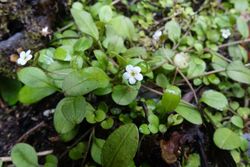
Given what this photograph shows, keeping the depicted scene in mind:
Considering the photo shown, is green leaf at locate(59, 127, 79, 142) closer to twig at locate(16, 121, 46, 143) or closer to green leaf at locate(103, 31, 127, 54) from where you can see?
twig at locate(16, 121, 46, 143)

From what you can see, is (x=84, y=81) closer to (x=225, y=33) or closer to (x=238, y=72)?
(x=238, y=72)

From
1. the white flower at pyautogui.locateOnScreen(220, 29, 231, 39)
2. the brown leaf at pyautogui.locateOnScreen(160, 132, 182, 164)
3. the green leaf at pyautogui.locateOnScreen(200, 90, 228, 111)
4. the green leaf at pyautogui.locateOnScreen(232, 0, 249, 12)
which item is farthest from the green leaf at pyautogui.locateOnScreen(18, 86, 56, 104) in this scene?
the green leaf at pyautogui.locateOnScreen(232, 0, 249, 12)

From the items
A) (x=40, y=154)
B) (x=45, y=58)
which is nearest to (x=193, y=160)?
(x=40, y=154)

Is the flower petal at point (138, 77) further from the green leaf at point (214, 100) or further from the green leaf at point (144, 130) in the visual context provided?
the green leaf at point (214, 100)

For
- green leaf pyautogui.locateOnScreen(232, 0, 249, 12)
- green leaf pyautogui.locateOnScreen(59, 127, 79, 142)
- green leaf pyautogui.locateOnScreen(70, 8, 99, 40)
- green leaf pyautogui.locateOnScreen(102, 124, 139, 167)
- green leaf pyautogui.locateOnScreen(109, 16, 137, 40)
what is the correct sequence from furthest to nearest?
1. green leaf pyautogui.locateOnScreen(232, 0, 249, 12)
2. green leaf pyautogui.locateOnScreen(109, 16, 137, 40)
3. green leaf pyautogui.locateOnScreen(70, 8, 99, 40)
4. green leaf pyautogui.locateOnScreen(59, 127, 79, 142)
5. green leaf pyautogui.locateOnScreen(102, 124, 139, 167)

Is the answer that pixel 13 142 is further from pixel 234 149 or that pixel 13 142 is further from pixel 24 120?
pixel 234 149
